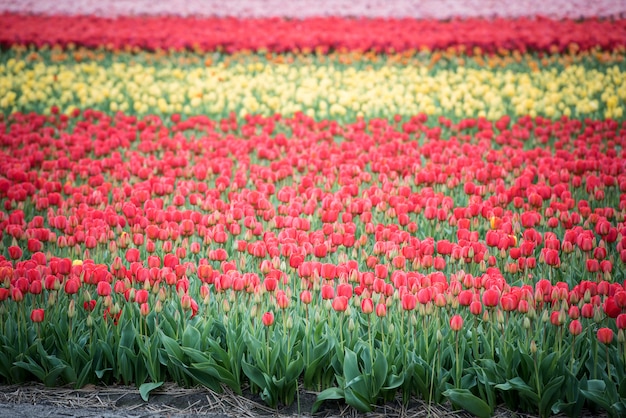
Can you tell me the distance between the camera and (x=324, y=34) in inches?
476

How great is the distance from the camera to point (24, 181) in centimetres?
536

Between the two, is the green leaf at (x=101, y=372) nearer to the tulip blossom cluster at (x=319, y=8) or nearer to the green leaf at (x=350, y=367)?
the green leaf at (x=350, y=367)

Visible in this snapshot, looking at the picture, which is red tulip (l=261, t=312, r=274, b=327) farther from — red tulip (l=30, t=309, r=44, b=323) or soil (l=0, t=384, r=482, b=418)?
red tulip (l=30, t=309, r=44, b=323)

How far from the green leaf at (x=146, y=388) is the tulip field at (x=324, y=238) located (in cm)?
6

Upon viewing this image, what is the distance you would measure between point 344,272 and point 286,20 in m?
12.1

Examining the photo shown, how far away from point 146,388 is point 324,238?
1460mm

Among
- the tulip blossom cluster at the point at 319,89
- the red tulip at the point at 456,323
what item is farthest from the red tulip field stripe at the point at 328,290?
the tulip blossom cluster at the point at 319,89

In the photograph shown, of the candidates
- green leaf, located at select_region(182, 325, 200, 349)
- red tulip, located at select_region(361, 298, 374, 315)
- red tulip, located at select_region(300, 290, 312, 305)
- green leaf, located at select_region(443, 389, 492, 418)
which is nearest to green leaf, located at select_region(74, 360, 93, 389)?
green leaf, located at select_region(182, 325, 200, 349)

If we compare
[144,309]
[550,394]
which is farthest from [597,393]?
[144,309]

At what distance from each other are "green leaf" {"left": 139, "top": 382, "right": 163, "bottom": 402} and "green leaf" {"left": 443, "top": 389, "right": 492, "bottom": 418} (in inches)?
48.7

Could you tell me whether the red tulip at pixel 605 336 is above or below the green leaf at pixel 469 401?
above

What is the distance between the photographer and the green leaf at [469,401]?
2842mm

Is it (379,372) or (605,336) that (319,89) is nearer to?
(379,372)

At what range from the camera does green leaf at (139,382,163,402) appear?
10.0 feet
